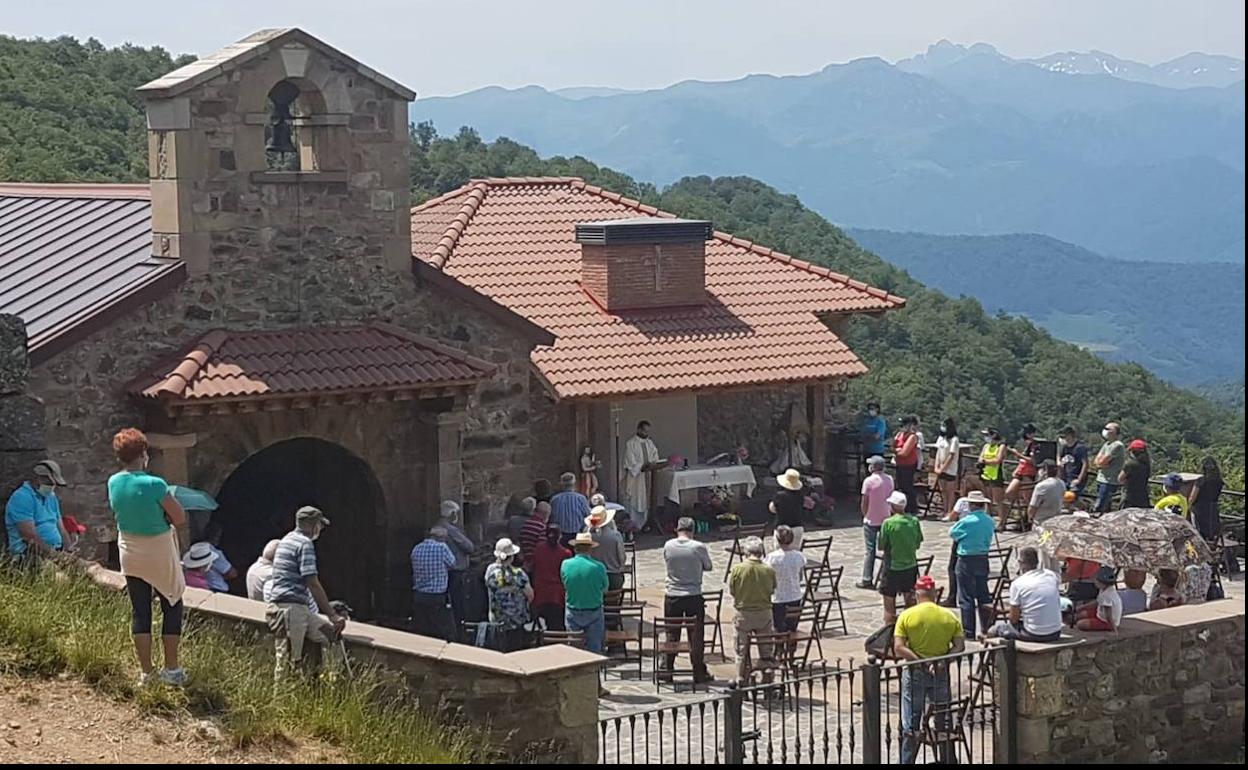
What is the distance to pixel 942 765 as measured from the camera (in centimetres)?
1227

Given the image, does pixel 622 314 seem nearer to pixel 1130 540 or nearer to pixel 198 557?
pixel 1130 540

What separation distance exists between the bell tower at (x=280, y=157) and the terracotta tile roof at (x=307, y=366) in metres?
0.70

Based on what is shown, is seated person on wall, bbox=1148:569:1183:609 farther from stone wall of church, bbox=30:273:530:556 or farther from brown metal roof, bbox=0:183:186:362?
brown metal roof, bbox=0:183:186:362

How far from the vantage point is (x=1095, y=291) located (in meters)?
171

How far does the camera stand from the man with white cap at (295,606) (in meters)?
12.0

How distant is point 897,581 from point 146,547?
7827mm

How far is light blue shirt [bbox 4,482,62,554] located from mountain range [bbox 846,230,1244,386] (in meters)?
131

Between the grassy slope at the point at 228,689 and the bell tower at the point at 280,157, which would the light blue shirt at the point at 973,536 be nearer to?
the grassy slope at the point at 228,689

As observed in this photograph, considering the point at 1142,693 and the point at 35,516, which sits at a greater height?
the point at 35,516

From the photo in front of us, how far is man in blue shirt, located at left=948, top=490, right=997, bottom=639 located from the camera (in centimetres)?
1603

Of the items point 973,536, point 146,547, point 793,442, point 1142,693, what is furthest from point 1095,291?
point 146,547

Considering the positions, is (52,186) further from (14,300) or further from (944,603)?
(944,603)

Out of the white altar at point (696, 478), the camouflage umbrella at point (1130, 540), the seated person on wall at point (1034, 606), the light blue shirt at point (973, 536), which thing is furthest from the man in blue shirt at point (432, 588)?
the white altar at point (696, 478)

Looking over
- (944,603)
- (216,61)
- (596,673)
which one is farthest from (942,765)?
(216,61)
